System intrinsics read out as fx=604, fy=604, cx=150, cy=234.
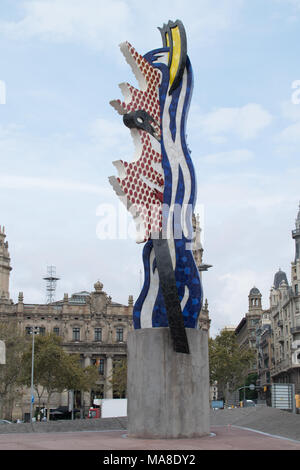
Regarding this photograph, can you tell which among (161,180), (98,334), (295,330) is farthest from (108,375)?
(161,180)

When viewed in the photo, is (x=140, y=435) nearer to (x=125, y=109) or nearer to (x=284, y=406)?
(x=125, y=109)

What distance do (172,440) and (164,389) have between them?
1914 mm

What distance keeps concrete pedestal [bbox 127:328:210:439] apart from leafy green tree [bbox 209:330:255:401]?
51249 mm

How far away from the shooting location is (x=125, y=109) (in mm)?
26250

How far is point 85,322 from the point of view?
9212cm

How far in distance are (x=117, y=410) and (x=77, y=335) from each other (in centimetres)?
4953

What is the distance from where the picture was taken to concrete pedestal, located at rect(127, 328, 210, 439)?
77.3ft

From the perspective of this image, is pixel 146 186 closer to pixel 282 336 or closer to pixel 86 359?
pixel 86 359

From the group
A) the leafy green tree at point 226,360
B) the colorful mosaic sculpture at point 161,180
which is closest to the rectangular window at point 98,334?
the leafy green tree at point 226,360

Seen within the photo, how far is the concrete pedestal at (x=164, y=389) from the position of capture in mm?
23562

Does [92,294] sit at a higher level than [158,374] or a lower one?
higher

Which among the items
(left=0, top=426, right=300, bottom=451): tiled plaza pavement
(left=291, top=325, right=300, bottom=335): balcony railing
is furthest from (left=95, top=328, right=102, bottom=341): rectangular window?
(left=0, top=426, right=300, bottom=451): tiled plaza pavement

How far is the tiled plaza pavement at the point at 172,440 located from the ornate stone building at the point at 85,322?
57336 millimetres
